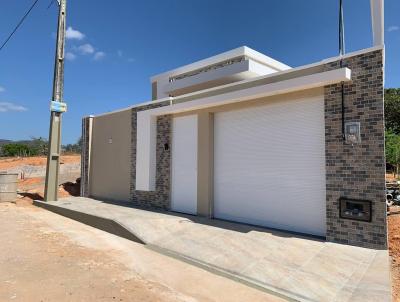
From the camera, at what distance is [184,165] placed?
10.6 metres

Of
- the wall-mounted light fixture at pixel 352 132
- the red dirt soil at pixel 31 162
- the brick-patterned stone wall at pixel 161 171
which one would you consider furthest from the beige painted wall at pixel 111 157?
the red dirt soil at pixel 31 162

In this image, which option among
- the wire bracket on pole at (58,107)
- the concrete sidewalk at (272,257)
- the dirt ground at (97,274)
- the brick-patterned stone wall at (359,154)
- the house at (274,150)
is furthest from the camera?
the wire bracket on pole at (58,107)

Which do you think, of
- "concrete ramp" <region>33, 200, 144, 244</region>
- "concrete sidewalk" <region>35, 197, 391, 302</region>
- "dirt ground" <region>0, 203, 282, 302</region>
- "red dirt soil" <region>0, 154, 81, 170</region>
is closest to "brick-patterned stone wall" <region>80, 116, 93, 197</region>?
"concrete ramp" <region>33, 200, 144, 244</region>

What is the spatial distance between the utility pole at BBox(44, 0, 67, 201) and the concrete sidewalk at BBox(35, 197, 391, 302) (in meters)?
5.42

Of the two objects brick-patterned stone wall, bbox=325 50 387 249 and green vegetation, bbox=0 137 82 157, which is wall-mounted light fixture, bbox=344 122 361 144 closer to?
brick-patterned stone wall, bbox=325 50 387 249

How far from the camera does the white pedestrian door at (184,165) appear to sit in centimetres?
1025

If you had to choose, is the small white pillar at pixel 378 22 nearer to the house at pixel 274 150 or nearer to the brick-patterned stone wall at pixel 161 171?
the house at pixel 274 150

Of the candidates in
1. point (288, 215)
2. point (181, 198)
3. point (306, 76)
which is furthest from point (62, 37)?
point (288, 215)

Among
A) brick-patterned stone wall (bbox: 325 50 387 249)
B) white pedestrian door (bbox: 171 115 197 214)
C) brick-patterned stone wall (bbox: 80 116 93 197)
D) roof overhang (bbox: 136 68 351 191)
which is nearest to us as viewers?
brick-patterned stone wall (bbox: 325 50 387 249)

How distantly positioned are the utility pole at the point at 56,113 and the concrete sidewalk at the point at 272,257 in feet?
17.8

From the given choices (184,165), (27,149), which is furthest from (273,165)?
(27,149)

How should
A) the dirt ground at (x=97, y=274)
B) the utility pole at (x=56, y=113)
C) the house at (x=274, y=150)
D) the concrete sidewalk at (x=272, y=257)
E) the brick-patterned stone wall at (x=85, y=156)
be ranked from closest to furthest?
the dirt ground at (x=97, y=274), the concrete sidewalk at (x=272, y=257), the house at (x=274, y=150), the utility pole at (x=56, y=113), the brick-patterned stone wall at (x=85, y=156)

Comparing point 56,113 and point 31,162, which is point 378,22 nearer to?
point 56,113

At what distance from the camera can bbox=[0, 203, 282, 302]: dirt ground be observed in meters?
4.62
